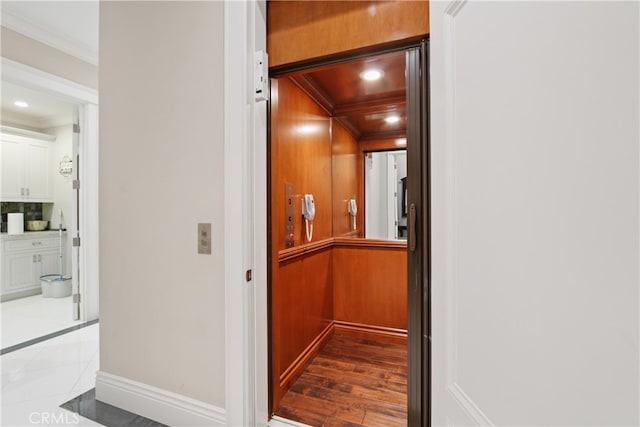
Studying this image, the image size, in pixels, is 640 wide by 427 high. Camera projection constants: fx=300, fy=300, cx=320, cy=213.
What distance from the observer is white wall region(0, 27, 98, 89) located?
2.47 m

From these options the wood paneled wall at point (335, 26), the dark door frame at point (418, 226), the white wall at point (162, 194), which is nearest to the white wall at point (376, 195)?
the dark door frame at point (418, 226)

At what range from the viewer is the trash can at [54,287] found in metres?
4.03

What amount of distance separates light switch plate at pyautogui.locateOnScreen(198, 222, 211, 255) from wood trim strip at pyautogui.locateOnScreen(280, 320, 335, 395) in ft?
3.30

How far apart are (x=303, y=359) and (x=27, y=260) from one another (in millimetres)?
4404

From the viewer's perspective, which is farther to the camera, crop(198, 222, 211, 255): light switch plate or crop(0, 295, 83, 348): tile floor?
crop(0, 295, 83, 348): tile floor

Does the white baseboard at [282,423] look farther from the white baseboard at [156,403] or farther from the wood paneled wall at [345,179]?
the wood paneled wall at [345,179]

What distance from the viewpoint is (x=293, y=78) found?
2098 millimetres
